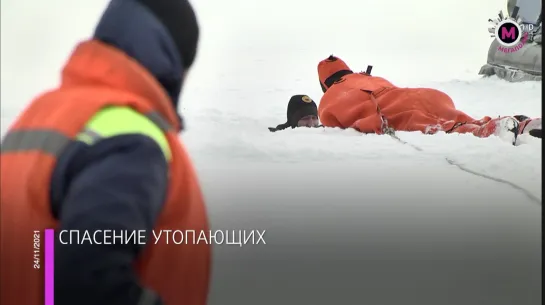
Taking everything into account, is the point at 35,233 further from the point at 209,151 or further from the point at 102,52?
the point at 209,151

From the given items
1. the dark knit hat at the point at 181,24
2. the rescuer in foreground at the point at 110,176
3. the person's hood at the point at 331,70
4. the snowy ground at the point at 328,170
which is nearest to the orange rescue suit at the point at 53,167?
the rescuer in foreground at the point at 110,176

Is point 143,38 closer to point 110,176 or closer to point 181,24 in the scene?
point 181,24

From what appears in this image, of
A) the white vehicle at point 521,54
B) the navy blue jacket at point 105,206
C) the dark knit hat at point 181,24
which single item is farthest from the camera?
the white vehicle at point 521,54

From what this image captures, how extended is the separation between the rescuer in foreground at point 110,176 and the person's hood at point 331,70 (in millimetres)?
374

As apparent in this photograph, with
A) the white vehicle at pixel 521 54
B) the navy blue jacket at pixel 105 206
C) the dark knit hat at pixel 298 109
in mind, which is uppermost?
the white vehicle at pixel 521 54

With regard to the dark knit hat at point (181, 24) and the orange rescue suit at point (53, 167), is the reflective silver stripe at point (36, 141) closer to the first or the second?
the orange rescue suit at point (53, 167)

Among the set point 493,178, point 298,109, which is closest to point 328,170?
point 298,109

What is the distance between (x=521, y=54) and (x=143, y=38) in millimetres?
849

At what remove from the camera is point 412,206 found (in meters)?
1.08

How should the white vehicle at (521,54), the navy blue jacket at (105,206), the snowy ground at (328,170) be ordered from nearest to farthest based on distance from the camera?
the navy blue jacket at (105,206)
the snowy ground at (328,170)
the white vehicle at (521,54)

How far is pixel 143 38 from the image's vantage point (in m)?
0.79

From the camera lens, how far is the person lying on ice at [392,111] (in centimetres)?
113

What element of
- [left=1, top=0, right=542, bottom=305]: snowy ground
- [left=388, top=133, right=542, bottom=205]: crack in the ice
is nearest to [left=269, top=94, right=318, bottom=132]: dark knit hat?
[left=1, top=0, right=542, bottom=305]: snowy ground

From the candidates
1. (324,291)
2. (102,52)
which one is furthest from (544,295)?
(102,52)
